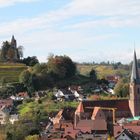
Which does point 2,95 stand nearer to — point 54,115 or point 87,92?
point 87,92

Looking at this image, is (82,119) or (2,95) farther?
(2,95)

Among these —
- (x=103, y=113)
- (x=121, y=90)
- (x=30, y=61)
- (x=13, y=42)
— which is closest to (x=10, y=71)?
(x=30, y=61)

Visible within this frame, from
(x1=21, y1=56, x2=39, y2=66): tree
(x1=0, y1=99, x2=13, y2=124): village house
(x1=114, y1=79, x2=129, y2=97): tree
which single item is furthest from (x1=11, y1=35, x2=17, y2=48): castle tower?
(x1=114, y1=79, x2=129, y2=97): tree

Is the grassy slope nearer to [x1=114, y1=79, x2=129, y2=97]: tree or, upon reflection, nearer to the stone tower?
[x1=114, y1=79, x2=129, y2=97]: tree

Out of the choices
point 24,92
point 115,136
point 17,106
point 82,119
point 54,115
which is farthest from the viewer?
point 24,92

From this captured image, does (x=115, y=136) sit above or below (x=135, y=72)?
below

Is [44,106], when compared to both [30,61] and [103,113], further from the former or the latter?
[30,61]

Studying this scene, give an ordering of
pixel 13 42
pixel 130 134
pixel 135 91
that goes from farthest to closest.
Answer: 1. pixel 13 42
2. pixel 135 91
3. pixel 130 134

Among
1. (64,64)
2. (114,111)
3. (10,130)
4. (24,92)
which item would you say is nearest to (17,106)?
(24,92)
